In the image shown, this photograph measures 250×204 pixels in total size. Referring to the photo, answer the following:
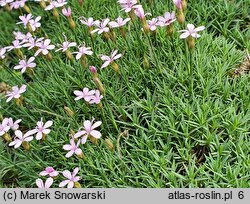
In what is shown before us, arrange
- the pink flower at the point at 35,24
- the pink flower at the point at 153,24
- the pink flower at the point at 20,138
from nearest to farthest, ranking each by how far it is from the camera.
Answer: the pink flower at the point at 20,138 → the pink flower at the point at 153,24 → the pink flower at the point at 35,24

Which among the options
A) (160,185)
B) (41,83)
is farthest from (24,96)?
(160,185)

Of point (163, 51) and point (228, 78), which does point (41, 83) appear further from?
point (228, 78)

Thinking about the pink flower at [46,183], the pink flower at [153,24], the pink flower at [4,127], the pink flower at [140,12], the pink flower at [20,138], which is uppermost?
the pink flower at [140,12]

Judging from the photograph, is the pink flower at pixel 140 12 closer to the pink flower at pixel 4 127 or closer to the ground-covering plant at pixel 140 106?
the ground-covering plant at pixel 140 106

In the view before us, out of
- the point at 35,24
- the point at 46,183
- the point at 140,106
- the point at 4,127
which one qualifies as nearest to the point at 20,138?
the point at 4,127

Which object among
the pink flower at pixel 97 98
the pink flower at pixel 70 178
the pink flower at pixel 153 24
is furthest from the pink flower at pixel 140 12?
the pink flower at pixel 70 178

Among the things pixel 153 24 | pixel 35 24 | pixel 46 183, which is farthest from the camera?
pixel 35 24

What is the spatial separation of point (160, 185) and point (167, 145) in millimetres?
206

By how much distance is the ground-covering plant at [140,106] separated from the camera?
223 centimetres

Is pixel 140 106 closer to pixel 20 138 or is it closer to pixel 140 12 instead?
pixel 140 12

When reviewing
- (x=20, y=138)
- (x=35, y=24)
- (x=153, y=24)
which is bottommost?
(x=20, y=138)

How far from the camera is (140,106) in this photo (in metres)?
2.44

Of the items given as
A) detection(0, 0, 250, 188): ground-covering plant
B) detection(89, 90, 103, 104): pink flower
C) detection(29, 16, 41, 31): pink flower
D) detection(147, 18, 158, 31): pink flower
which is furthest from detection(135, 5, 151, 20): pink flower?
detection(29, 16, 41, 31): pink flower

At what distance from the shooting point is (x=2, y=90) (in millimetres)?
3090
